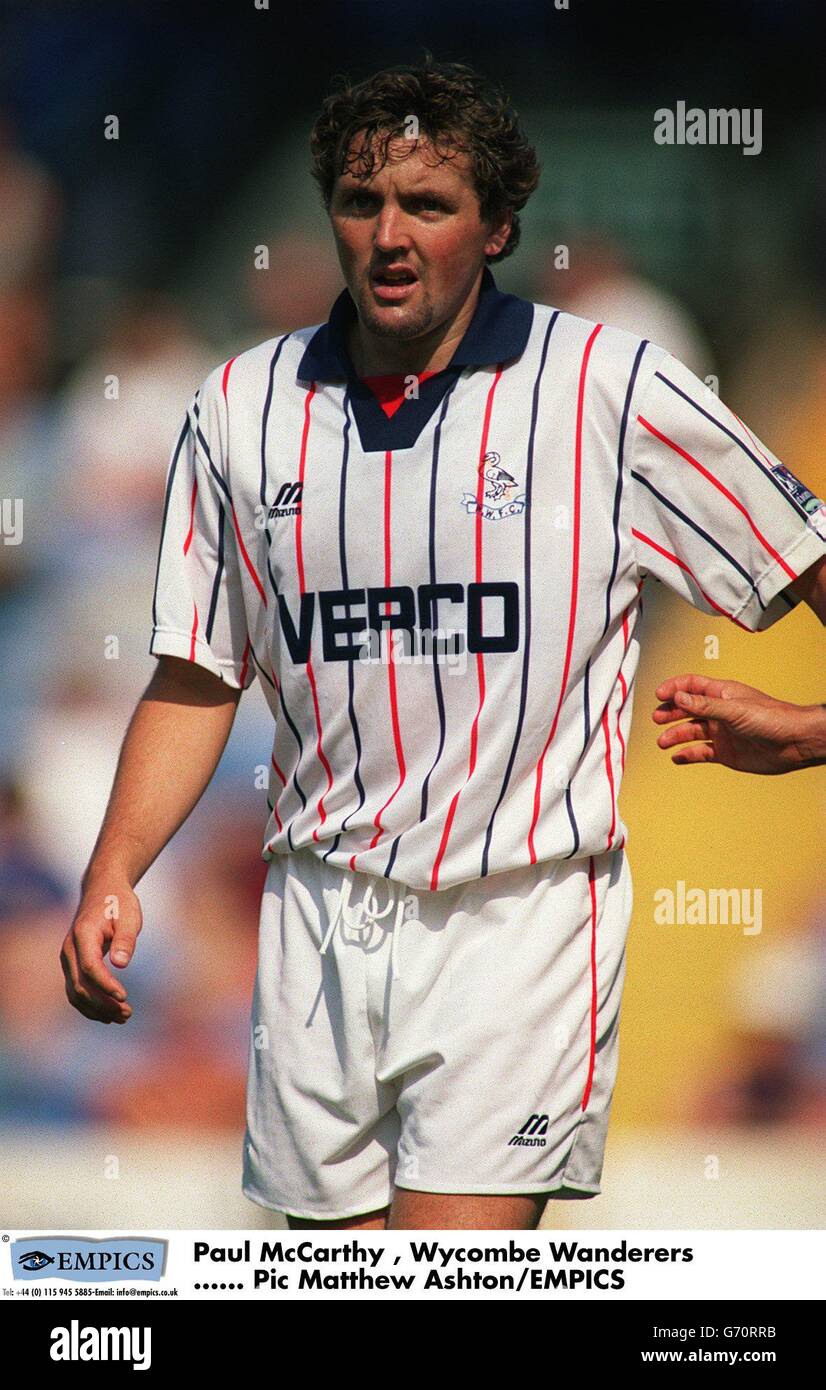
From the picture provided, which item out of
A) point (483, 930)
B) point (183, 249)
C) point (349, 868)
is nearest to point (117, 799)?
point (349, 868)

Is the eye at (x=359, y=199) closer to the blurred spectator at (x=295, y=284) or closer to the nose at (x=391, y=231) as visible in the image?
the nose at (x=391, y=231)

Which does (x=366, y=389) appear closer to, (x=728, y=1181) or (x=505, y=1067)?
(x=505, y=1067)

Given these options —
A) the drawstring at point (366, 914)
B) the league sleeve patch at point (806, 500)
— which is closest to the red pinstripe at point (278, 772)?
the drawstring at point (366, 914)

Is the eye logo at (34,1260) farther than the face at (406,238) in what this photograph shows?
Yes

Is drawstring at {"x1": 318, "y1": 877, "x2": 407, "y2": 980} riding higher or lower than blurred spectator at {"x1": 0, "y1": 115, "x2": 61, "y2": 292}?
lower

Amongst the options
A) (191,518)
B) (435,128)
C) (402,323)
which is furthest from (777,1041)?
(435,128)

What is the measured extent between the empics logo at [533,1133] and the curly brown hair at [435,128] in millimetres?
1114

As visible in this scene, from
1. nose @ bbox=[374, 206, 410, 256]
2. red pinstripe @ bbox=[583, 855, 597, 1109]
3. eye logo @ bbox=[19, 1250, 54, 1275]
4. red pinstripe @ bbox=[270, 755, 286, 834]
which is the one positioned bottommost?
eye logo @ bbox=[19, 1250, 54, 1275]

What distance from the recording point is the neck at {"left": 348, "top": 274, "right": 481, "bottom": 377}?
7.52 ft

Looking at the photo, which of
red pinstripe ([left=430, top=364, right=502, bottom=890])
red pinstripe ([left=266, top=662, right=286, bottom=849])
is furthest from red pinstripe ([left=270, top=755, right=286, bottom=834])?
red pinstripe ([left=430, top=364, right=502, bottom=890])

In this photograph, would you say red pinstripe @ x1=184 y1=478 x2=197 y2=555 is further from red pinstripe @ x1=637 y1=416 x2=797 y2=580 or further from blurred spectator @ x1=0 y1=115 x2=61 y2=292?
blurred spectator @ x1=0 y1=115 x2=61 y2=292

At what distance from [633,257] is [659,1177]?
184 centimetres

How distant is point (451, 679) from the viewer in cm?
220

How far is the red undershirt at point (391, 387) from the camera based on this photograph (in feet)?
7.48
